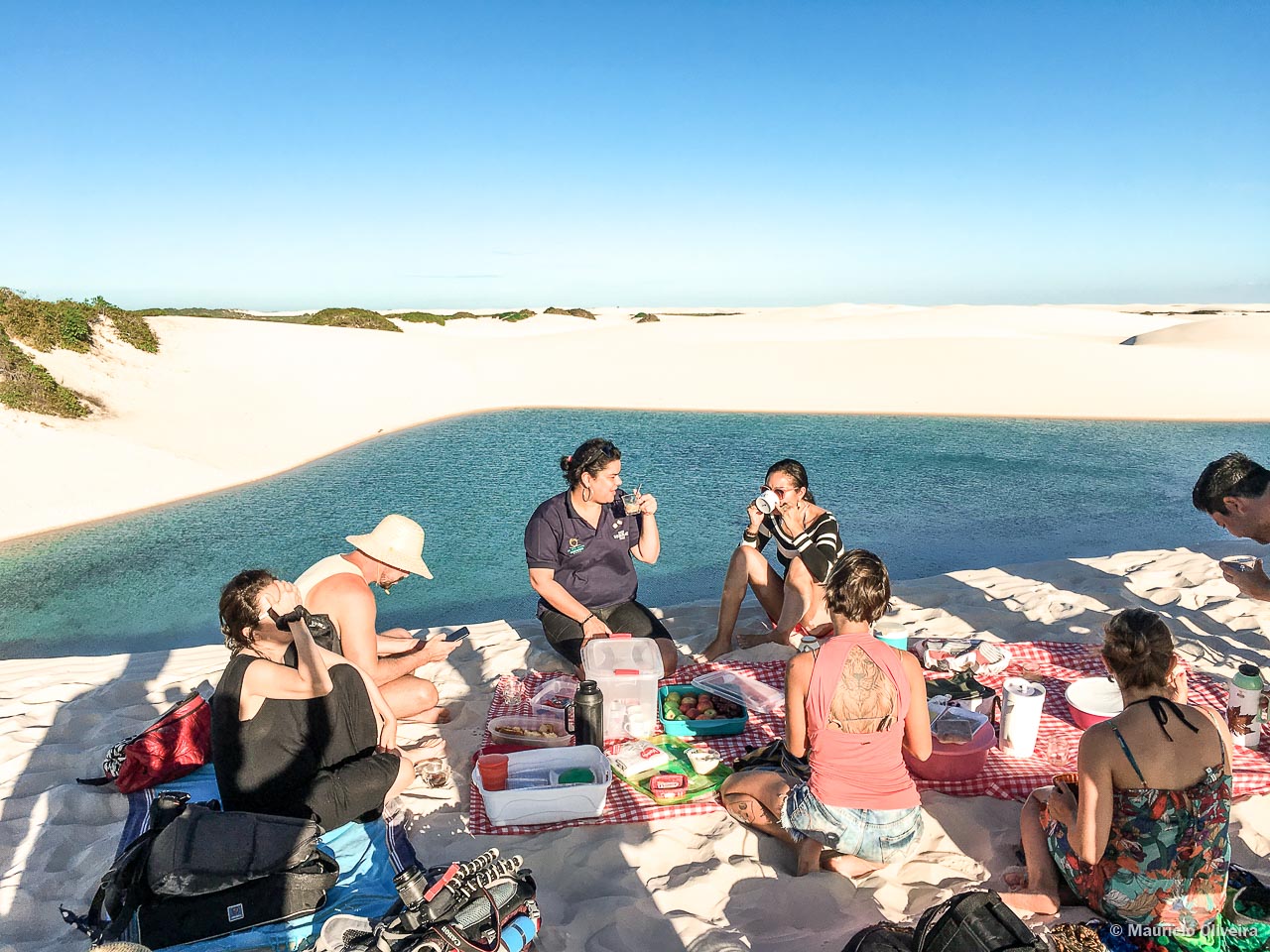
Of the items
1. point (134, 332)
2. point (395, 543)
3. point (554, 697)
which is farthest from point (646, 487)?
point (134, 332)

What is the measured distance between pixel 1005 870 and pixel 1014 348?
27.9m

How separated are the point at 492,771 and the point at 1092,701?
3098 mm

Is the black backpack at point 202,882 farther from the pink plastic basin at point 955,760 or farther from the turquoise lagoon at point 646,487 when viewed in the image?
the turquoise lagoon at point 646,487

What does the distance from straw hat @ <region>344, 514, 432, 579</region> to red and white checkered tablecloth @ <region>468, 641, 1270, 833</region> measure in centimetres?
100

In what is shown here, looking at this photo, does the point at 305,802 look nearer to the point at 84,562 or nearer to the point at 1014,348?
the point at 84,562

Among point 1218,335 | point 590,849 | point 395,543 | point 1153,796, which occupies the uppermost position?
point 1218,335

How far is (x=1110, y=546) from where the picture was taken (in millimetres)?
9312

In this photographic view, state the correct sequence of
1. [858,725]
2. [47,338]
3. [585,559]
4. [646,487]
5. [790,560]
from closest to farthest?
[858,725] < [585,559] < [790,560] < [646,487] < [47,338]

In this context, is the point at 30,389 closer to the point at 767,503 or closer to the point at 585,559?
the point at 585,559

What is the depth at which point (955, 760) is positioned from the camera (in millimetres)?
3840

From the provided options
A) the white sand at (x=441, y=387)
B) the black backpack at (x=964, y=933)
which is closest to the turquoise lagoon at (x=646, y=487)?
the white sand at (x=441, y=387)

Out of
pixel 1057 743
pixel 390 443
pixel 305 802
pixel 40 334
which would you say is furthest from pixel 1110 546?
pixel 40 334

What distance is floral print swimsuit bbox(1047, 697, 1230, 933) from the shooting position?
2.67 meters

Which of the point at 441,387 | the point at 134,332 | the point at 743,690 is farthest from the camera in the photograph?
the point at 441,387
